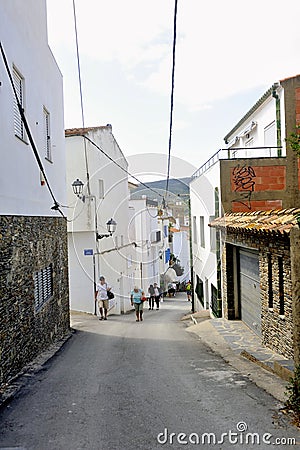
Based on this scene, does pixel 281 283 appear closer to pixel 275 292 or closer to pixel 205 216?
pixel 275 292

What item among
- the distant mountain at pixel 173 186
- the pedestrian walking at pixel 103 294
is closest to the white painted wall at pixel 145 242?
the distant mountain at pixel 173 186

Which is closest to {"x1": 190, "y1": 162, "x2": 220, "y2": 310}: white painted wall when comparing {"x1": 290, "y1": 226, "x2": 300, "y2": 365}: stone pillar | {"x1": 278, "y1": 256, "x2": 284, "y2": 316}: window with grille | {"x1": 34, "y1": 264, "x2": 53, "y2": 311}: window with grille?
{"x1": 34, "y1": 264, "x2": 53, "y2": 311}: window with grille

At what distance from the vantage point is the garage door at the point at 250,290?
37.3ft

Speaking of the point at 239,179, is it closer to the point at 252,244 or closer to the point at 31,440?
the point at 252,244

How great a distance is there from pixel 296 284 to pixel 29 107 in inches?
254

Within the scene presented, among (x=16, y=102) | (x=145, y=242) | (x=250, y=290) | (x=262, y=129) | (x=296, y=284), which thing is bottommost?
(x=250, y=290)

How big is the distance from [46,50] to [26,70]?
2.71m

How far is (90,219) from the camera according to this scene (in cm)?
2011

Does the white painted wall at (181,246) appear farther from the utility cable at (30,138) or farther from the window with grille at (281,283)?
the window with grille at (281,283)

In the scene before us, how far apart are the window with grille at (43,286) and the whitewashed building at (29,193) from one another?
2 cm

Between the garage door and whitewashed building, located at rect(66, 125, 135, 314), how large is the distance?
27.4ft

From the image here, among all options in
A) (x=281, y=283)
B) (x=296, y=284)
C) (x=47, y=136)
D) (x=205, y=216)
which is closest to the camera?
(x=296, y=284)

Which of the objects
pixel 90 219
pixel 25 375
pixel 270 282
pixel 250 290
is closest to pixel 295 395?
pixel 270 282

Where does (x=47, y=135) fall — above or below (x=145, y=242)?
above
